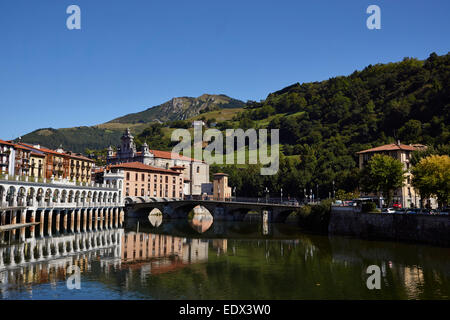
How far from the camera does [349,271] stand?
41281 millimetres

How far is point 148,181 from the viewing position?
136m

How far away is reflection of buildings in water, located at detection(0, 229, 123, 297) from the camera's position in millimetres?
36650

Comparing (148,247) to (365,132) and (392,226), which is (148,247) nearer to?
Answer: (392,226)

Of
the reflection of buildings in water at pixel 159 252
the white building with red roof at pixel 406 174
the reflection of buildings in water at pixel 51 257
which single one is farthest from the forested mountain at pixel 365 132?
the reflection of buildings in water at pixel 51 257

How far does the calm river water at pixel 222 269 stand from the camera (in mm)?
32156

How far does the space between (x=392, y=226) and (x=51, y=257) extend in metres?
48.6

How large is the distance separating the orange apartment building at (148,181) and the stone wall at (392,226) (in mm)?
73621

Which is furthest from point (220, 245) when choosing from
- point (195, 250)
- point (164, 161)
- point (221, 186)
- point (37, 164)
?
point (164, 161)

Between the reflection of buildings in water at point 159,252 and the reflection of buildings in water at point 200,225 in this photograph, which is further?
the reflection of buildings in water at point 200,225

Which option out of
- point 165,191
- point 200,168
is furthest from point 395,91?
point 165,191

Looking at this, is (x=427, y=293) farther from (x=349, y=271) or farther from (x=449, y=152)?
(x=449, y=152)

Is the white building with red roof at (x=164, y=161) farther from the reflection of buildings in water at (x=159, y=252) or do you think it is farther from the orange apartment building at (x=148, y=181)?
the reflection of buildings in water at (x=159, y=252)

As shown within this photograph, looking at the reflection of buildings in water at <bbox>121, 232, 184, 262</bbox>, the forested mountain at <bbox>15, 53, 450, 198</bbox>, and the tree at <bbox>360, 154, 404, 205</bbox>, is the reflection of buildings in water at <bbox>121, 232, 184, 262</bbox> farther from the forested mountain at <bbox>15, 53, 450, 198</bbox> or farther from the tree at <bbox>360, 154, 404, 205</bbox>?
the forested mountain at <bbox>15, 53, 450, 198</bbox>
